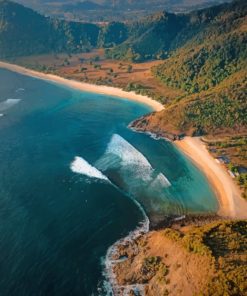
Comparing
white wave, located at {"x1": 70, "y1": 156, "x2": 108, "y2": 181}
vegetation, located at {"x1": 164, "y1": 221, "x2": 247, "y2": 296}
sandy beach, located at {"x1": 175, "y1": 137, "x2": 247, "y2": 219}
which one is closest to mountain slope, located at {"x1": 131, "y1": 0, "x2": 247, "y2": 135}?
sandy beach, located at {"x1": 175, "y1": 137, "x2": 247, "y2": 219}

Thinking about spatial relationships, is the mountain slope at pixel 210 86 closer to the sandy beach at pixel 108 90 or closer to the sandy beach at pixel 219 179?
the sandy beach at pixel 219 179

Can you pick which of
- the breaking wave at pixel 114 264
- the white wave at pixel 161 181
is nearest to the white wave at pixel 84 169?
the white wave at pixel 161 181

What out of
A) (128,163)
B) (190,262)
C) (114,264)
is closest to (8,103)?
(128,163)

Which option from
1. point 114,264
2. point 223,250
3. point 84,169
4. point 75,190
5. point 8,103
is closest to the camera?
point 223,250

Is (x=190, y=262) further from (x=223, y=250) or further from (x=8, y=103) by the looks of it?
(x=8, y=103)

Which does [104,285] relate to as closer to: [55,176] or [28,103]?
[55,176]

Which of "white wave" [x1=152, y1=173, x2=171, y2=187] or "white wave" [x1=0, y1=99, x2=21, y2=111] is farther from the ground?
"white wave" [x1=152, y1=173, x2=171, y2=187]

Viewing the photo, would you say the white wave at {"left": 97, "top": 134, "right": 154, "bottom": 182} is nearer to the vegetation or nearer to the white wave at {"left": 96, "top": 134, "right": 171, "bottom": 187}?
the white wave at {"left": 96, "top": 134, "right": 171, "bottom": 187}
